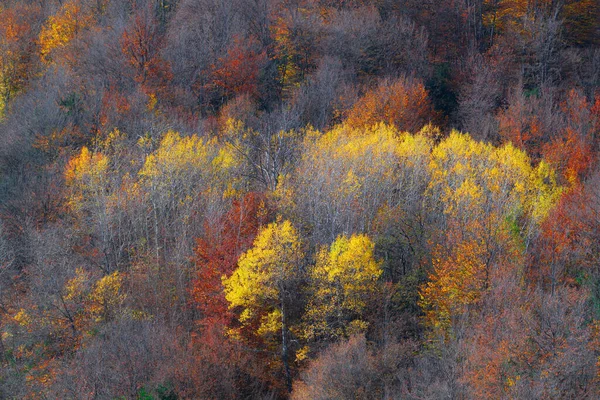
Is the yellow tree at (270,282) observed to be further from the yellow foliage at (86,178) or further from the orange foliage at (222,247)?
the yellow foliage at (86,178)

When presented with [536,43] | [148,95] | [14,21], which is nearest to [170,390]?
[148,95]

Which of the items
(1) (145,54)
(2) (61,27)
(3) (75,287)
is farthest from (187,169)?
(2) (61,27)

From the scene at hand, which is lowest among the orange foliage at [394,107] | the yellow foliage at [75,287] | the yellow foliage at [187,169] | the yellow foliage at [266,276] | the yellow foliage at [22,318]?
the yellow foliage at [22,318]

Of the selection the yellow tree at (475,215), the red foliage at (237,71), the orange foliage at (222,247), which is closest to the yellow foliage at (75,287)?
the orange foliage at (222,247)

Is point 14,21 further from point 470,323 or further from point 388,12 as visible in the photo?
point 470,323

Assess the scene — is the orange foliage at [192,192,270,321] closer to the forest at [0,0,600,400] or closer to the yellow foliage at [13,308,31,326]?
the forest at [0,0,600,400]

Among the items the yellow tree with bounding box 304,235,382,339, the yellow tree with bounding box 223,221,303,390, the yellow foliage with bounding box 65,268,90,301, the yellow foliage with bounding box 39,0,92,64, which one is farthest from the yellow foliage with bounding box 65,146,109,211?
the yellow foliage with bounding box 39,0,92,64

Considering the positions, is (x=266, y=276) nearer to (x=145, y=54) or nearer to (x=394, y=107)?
(x=394, y=107)
